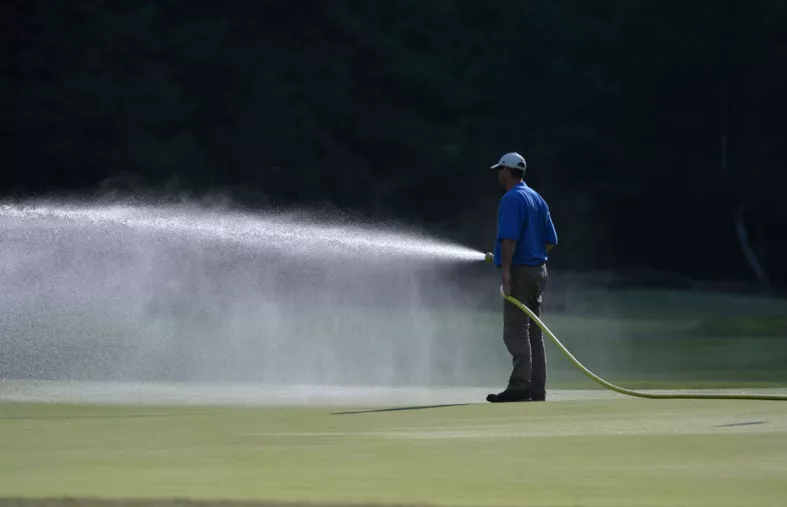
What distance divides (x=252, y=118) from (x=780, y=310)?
16.9m

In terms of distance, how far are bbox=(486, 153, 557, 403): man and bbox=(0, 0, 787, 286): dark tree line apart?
29.8 m

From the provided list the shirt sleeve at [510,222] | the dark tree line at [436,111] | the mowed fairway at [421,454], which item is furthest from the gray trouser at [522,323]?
the dark tree line at [436,111]

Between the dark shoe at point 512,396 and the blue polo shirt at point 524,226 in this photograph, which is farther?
the dark shoe at point 512,396

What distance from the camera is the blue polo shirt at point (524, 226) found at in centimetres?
1127

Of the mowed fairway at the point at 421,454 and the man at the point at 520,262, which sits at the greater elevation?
the man at the point at 520,262

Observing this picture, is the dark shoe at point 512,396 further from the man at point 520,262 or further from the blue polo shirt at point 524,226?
the blue polo shirt at point 524,226

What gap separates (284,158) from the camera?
4462cm

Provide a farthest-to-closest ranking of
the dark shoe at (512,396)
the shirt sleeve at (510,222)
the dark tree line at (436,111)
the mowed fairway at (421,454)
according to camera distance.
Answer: the dark tree line at (436,111) → the dark shoe at (512,396) → the shirt sleeve at (510,222) → the mowed fairway at (421,454)

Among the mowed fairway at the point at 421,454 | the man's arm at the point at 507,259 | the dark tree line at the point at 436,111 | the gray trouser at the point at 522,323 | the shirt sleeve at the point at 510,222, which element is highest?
the dark tree line at the point at 436,111

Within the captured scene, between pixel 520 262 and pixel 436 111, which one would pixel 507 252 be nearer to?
pixel 520 262

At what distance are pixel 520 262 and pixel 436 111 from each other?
36.0 metres

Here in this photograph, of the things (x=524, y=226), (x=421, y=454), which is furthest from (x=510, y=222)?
(x=421, y=454)

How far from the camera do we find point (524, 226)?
1143 centimetres

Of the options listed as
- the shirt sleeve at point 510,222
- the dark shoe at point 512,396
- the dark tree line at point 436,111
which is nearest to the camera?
the shirt sleeve at point 510,222
